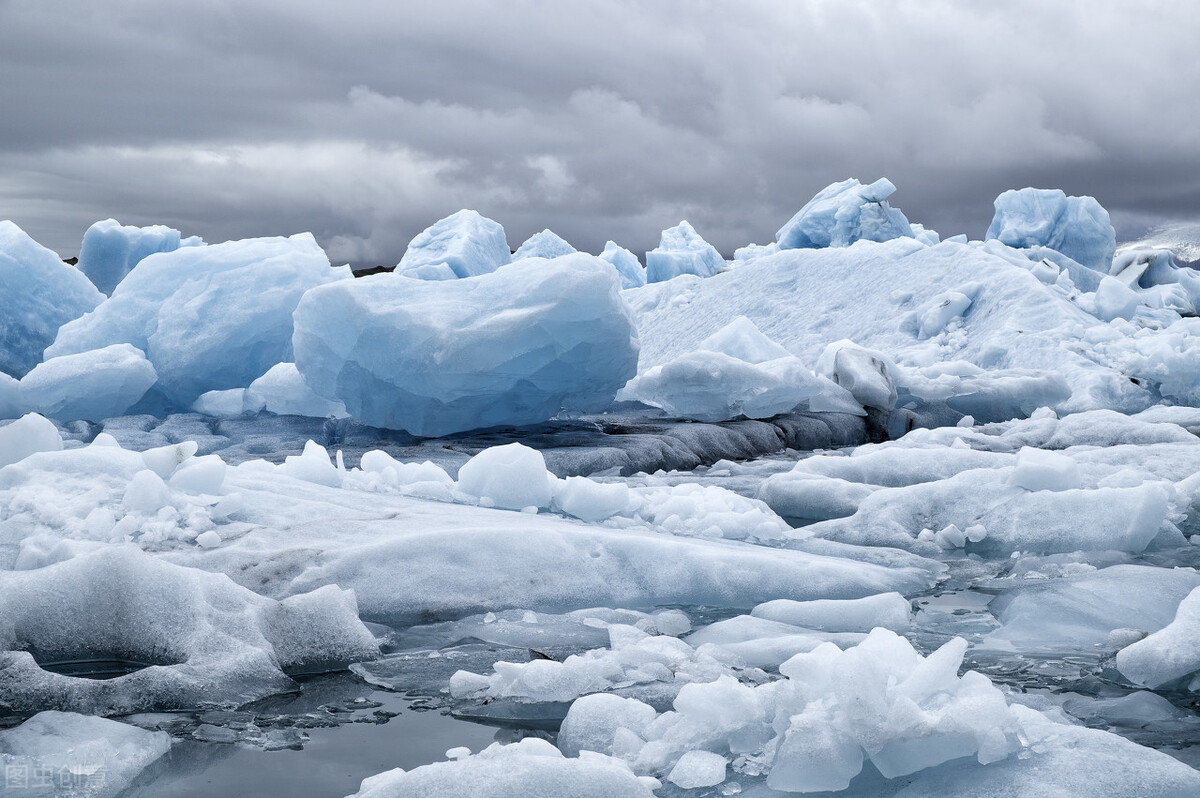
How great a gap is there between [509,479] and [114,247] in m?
12.2

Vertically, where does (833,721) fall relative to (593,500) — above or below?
below

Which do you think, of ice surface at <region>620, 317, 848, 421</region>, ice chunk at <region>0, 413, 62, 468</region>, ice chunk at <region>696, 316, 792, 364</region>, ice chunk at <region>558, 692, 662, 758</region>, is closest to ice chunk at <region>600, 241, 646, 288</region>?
ice chunk at <region>696, 316, 792, 364</region>

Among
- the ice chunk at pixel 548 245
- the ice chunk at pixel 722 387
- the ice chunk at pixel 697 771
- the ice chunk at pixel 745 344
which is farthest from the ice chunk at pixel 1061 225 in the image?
the ice chunk at pixel 697 771

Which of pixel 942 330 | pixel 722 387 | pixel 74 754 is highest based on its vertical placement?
pixel 942 330

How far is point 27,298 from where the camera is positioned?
10547mm

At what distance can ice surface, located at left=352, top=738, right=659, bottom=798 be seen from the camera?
1839 mm

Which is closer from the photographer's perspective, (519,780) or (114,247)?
(519,780)

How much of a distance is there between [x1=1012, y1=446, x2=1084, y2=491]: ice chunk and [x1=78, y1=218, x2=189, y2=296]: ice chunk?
13.5 metres

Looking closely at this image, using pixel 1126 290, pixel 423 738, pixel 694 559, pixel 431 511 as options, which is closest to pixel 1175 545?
pixel 694 559

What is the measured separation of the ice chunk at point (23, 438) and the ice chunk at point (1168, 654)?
427 centimetres

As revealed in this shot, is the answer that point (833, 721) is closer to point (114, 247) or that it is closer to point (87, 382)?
point (87, 382)

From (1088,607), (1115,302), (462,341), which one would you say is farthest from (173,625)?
(1115,302)

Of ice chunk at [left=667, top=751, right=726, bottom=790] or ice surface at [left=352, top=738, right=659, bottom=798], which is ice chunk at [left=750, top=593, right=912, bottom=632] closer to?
ice chunk at [left=667, top=751, right=726, bottom=790]

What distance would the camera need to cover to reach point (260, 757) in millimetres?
2213
